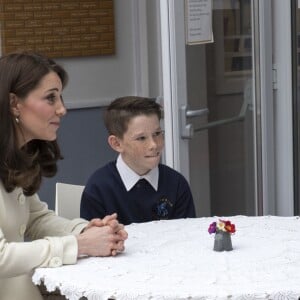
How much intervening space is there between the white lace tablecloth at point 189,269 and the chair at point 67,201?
704 mm

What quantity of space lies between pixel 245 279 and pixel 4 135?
0.84m

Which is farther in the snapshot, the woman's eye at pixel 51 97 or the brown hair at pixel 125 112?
the brown hair at pixel 125 112

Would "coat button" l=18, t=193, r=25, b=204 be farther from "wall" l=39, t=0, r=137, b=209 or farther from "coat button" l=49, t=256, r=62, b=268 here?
"wall" l=39, t=0, r=137, b=209

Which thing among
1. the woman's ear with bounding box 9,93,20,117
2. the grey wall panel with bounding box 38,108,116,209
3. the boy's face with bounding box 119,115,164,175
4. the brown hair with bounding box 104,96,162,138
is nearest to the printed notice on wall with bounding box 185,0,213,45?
the brown hair with bounding box 104,96,162,138

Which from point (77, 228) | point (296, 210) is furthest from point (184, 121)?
point (77, 228)

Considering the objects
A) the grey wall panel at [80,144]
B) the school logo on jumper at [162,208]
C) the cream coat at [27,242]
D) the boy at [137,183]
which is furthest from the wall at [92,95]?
the cream coat at [27,242]

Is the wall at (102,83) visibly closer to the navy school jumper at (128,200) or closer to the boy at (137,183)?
the boy at (137,183)

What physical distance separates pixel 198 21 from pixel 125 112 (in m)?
1.02

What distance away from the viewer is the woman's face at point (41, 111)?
8.51 feet

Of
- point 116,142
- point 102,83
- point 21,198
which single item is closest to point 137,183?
point 116,142

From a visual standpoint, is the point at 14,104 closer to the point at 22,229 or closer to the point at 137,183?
the point at 22,229

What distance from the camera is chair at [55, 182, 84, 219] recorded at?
3.54m

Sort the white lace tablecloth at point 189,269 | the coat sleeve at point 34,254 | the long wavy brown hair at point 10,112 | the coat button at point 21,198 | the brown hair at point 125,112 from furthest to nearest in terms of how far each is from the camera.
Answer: the brown hair at point 125,112 < the coat button at point 21,198 < the long wavy brown hair at point 10,112 < the coat sleeve at point 34,254 < the white lace tablecloth at point 189,269

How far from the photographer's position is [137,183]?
333cm
